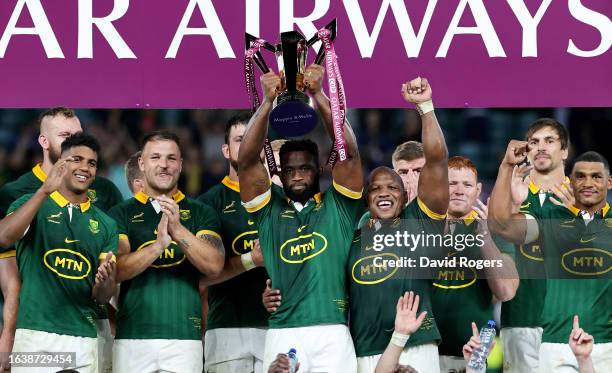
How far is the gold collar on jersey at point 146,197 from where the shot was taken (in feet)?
23.0

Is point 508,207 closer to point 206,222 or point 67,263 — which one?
point 206,222

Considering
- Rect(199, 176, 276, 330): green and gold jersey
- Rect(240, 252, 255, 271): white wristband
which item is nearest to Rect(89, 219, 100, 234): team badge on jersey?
Rect(199, 176, 276, 330): green and gold jersey

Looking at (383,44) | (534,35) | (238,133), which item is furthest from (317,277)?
(534,35)

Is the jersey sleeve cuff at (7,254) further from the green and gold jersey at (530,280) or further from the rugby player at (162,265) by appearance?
the green and gold jersey at (530,280)

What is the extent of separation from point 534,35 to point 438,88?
28.3 inches

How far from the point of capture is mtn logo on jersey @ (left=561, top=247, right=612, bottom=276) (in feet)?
22.7

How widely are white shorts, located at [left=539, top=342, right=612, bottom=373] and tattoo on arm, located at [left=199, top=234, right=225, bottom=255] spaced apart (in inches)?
82.1

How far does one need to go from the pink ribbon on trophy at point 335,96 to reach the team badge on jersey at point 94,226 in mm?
1570

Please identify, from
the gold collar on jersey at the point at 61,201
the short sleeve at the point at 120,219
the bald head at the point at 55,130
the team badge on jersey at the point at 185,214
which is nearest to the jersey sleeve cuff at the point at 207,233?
the team badge on jersey at the point at 185,214

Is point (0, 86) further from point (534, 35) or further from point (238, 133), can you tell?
point (534, 35)

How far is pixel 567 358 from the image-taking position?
6.80 meters

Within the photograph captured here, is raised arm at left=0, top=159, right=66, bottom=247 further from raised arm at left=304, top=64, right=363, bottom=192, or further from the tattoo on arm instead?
raised arm at left=304, top=64, right=363, bottom=192

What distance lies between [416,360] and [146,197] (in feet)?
6.42

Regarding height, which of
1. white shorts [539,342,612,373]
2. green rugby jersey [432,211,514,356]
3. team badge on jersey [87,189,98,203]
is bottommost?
white shorts [539,342,612,373]
